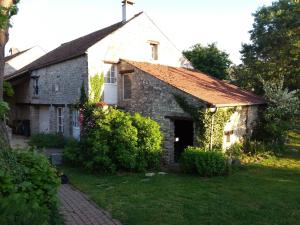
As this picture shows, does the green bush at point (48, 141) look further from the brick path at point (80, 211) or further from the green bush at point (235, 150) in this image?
the green bush at point (235, 150)

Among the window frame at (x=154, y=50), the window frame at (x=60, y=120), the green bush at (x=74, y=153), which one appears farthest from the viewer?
the window frame at (x=60, y=120)

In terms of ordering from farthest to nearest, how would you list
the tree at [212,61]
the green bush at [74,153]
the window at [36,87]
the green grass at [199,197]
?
the tree at [212,61], the window at [36,87], the green bush at [74,153], the green grass at [199,197]

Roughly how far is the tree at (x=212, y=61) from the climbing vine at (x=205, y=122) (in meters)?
16.2

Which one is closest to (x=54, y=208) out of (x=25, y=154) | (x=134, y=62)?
(x=25, y=154)

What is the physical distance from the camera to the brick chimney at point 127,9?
2100 centimetres

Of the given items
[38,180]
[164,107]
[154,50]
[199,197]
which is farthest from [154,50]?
[38,180]

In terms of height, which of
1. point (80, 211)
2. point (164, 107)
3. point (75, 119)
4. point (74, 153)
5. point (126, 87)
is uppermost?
point (126, 87)

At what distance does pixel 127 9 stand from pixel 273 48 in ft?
37.7

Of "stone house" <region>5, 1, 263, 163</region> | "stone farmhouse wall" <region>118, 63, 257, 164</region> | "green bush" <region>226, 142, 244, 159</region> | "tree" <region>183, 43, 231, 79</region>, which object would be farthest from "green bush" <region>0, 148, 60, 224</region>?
"tree" <region>183, 43, 231, 79</region>

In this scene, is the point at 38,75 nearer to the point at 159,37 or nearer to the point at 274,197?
the point at 159,37

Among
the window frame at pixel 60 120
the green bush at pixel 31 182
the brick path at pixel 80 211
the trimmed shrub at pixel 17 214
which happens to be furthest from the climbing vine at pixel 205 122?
the trimmed shrub at pixel 17 214

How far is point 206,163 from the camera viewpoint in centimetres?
1276

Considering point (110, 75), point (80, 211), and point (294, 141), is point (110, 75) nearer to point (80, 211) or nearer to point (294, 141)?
point (80, 211)

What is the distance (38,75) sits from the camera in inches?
934
